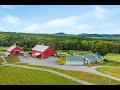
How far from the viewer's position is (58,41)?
671 centimetres

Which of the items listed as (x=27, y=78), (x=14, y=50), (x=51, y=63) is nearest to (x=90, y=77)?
(x=51, y=63)

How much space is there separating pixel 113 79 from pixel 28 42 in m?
1.61

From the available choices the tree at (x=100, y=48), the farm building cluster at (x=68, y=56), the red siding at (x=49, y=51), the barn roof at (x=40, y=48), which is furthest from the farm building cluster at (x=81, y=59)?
the barn roof at (x=40, y=48)

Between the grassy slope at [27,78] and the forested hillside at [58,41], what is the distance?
0.45m

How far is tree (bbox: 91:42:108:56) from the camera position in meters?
6.64

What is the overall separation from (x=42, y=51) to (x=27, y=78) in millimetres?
568

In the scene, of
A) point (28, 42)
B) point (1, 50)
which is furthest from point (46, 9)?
point (1, 50)

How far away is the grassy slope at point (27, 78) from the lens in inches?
251

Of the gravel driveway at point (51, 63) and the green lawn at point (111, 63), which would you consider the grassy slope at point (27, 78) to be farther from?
the green lawn at point (111, 63)

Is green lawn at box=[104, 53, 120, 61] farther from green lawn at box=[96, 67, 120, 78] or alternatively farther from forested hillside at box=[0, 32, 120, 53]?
green lawn at box=[96, 67, 120, 78]

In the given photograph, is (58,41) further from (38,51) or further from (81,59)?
(81,59)

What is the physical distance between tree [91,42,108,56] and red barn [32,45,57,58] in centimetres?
70
